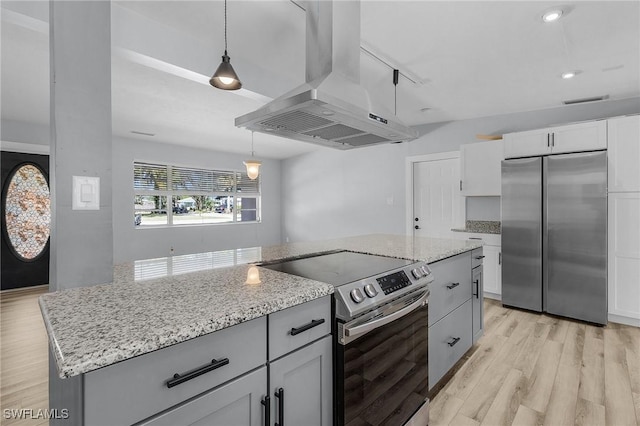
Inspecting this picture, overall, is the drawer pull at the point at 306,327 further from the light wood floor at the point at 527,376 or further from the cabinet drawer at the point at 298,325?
the light wood floor at the point at 527,376

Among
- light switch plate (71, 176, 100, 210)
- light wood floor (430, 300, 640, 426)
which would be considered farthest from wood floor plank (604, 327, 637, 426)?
light switch plate (71, 176, 100, 210)

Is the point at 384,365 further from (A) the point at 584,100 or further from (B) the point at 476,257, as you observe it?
(A) the point at 584,100

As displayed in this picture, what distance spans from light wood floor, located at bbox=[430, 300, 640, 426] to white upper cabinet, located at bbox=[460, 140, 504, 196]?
1756 millimetres

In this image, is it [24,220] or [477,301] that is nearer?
[477,301]

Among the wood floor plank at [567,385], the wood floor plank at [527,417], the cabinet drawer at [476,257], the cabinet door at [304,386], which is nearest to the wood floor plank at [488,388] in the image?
the wood floor plank at [527,417]

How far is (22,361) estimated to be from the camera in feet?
7.88

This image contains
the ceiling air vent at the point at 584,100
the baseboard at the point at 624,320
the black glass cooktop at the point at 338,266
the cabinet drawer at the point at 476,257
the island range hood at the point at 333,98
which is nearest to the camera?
the black glass cooktop at the point at 338,266

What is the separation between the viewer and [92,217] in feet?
3.88

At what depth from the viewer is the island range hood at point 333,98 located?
5.13ft

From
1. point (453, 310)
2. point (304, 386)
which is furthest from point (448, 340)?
point (304, 386)

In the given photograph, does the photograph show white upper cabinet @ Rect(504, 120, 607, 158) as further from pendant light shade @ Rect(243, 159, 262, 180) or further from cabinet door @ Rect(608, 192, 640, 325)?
pendant light shade @ Rect(243, 159, 262, 180)

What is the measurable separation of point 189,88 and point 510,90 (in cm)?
353

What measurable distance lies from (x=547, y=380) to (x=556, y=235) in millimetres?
1768

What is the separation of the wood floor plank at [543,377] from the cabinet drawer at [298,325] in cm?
162
